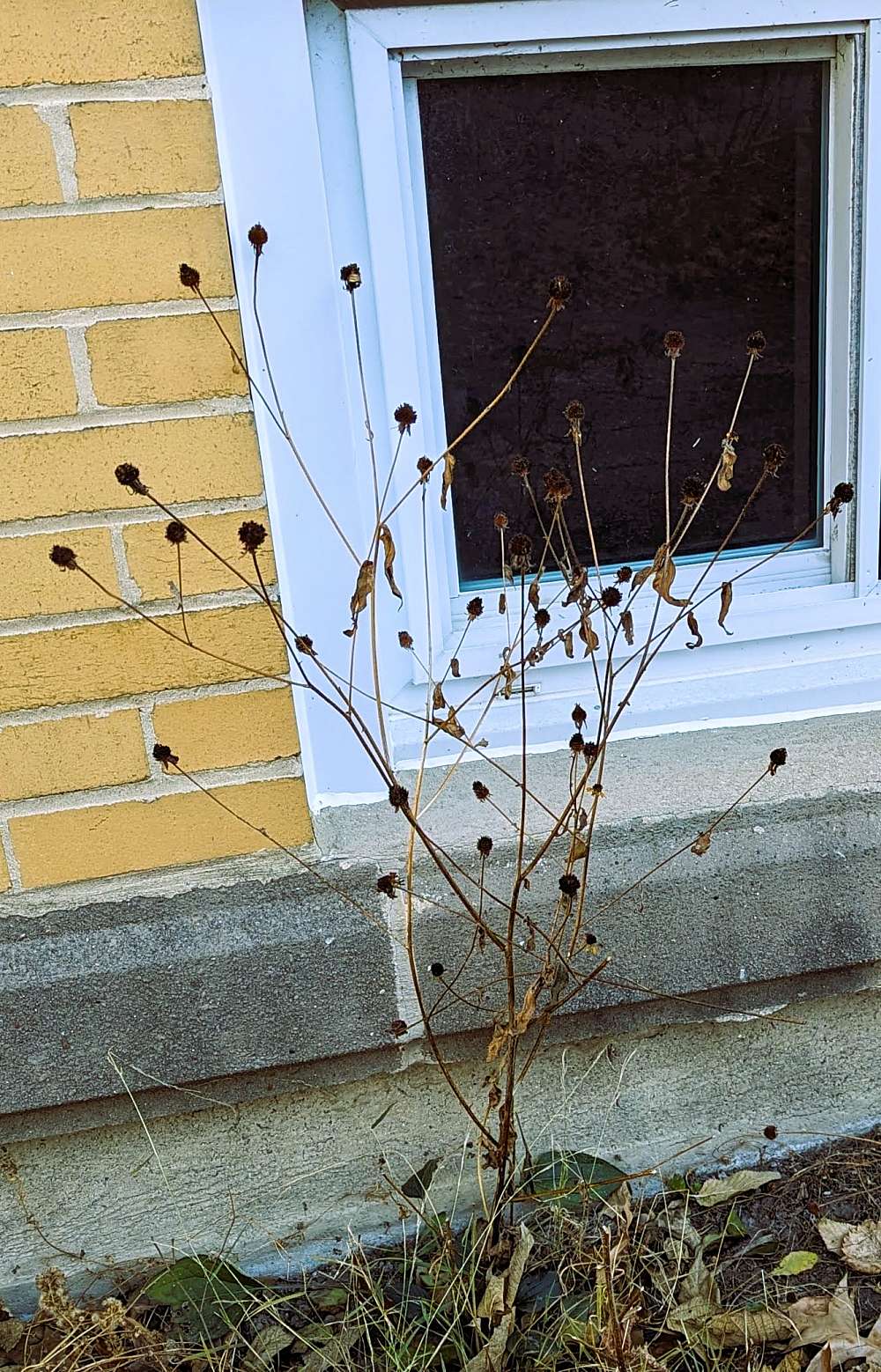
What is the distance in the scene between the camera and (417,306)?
156 cm

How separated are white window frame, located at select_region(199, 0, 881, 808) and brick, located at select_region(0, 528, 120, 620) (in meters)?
0.24

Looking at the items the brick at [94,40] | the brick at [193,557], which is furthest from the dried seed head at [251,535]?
the brick at [94,40]

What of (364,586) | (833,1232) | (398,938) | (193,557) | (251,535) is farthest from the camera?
(833,1232)

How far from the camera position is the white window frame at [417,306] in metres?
1.38

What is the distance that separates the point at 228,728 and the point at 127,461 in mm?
384

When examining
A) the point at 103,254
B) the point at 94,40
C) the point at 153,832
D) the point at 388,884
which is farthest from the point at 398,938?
the point at 94,40

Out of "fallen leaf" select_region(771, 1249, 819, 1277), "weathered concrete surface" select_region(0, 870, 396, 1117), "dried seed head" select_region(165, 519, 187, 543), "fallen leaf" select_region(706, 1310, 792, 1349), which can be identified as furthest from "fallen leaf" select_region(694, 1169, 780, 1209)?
"dried seed head" select_region(165, 519, 187, 543)

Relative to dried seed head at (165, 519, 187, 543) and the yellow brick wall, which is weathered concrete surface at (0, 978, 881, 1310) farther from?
dried seed head at (165, 519, 187, 543)

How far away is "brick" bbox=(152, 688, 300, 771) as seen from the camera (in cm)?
148

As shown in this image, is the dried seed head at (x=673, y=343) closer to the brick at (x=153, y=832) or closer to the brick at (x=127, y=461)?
the brick at (x=127, y=461)

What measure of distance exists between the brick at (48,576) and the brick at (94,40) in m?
0.54

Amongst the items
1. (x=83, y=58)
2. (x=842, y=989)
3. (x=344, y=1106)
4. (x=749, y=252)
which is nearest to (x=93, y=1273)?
(x=344, y=1106)

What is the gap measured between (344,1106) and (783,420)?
1307 mm

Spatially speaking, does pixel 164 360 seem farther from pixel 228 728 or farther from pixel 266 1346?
pixel 266 1346
